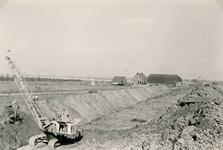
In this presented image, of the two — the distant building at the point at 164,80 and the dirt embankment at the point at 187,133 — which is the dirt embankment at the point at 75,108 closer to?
the dirt embankment at the point at 187,133

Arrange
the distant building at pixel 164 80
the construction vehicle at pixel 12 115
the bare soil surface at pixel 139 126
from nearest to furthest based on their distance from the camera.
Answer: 1. the bare soil surface at pixel 139 126
2. the construction vehicle at pixel 12 115
3. the distant building at pixel 164 80

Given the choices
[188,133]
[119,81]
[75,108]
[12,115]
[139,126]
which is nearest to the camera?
[188,133]

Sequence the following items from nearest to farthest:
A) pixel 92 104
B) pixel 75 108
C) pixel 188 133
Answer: pixel 188 133
pixel 75 108
pixel 92 104

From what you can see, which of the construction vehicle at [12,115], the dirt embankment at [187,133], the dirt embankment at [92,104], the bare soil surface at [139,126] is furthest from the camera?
the dirt embankment at [92,104]

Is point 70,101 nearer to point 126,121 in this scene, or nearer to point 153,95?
point 126,121

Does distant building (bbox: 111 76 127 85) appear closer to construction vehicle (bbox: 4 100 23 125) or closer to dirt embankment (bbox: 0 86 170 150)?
→ dirt embankment (bbox: 0 86 170 150)

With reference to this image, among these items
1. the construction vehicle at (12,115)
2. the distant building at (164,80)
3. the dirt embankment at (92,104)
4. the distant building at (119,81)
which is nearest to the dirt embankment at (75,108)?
the dirt embankment at (92,104)

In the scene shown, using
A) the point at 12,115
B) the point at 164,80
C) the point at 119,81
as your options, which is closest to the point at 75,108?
the point at 12,115

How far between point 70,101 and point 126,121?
23.4ft

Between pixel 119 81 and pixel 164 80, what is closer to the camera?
pixel 119 81

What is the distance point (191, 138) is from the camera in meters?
12.0

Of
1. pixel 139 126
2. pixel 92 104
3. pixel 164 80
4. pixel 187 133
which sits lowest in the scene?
pixel 139 126

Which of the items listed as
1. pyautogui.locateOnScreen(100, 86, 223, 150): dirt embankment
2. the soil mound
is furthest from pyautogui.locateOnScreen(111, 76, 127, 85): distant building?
the soil mound

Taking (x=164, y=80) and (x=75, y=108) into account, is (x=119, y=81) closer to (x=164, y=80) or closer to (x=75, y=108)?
(x=164, y=80)
